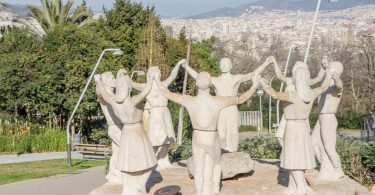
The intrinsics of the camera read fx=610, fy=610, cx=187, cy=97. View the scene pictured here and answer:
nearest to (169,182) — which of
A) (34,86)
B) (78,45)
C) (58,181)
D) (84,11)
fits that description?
(58,181)

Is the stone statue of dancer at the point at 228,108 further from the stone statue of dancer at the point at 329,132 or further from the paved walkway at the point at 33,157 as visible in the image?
the paved walkway at the point at 33,157

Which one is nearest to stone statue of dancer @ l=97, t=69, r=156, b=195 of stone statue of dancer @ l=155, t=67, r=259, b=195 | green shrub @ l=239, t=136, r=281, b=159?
stone statue of dancer @ l=155, t=67, r=259, b=195

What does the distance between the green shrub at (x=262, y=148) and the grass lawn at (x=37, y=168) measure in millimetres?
6993

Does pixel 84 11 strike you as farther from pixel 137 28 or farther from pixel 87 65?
pixel 87 65

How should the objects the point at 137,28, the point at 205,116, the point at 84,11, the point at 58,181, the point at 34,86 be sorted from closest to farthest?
the point at 205,116 < the point at 58,181 < the point at 34,86 < the point at 137,28 < the point at 84,11

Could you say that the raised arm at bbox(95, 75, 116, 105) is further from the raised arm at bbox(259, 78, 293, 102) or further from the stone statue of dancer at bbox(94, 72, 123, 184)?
the raised arm at bbox(259, 78, 293, 102)

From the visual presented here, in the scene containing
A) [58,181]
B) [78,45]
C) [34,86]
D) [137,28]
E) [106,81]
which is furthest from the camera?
[137,28]

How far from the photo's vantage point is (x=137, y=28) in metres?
40.6

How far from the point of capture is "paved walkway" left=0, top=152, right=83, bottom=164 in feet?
84.7

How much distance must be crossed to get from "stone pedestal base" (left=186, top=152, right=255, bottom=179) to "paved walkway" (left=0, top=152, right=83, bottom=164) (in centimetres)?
1451

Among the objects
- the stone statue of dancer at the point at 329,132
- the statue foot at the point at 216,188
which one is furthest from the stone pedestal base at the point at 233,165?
the stone statue of dancer at the point at 329,132

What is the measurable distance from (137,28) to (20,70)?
11.1m

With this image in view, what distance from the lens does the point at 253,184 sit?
42.7ft

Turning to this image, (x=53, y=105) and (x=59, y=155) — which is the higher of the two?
(x=53, y=105)
